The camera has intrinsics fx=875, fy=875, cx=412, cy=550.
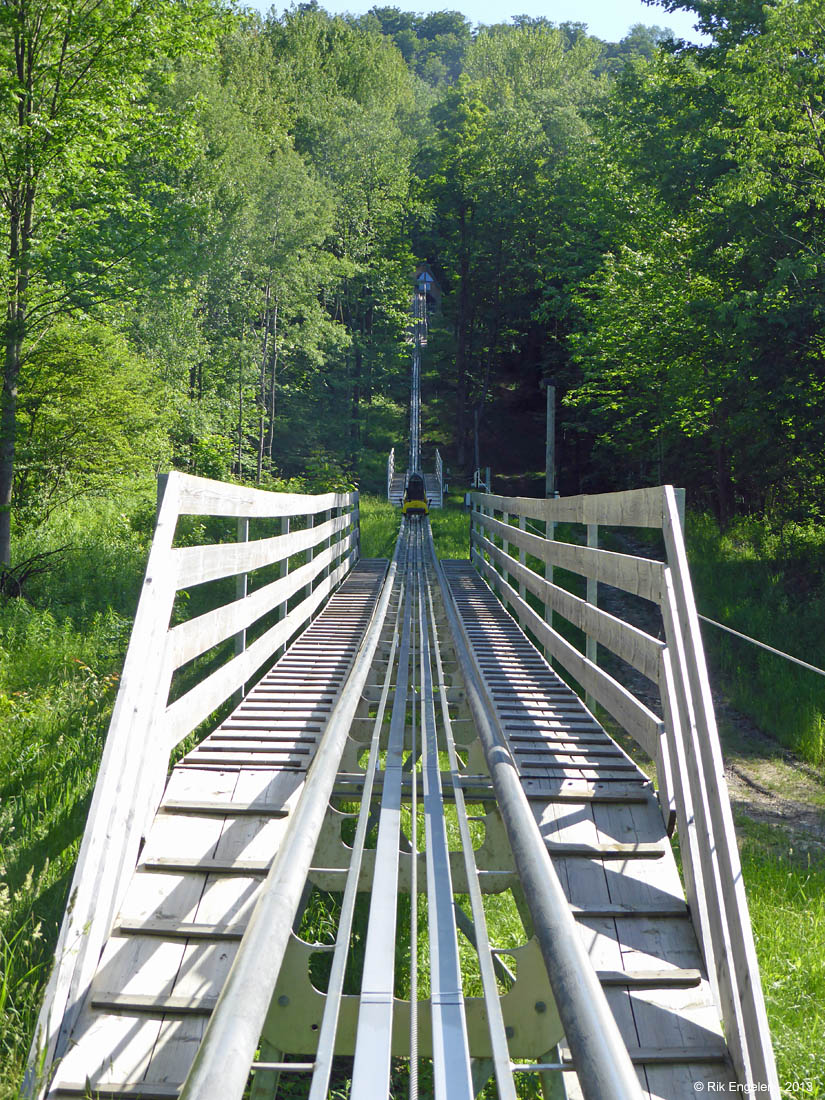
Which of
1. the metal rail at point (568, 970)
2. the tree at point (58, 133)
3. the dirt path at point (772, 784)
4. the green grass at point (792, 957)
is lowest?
the dirt path at point (772, 784)

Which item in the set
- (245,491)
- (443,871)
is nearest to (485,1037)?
(443,871)

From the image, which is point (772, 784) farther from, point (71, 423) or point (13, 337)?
point (71, 423)

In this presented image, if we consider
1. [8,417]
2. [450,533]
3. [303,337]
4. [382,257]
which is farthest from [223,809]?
[382,257]

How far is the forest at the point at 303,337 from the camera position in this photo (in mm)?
6312

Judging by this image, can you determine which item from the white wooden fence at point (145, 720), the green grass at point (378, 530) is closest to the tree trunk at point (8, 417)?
the green grass at point (378, 530)

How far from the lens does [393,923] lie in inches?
96.9

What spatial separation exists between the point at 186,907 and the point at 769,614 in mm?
11045

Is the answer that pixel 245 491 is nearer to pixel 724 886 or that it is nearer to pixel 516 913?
pixel 516 913

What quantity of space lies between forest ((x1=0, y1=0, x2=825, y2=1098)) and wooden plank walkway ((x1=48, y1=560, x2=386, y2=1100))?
0.95 ft

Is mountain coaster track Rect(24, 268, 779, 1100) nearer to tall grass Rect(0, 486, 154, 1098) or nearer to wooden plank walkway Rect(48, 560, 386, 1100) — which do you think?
wooden plank walkway Rect(48, 560, 386, 1100)

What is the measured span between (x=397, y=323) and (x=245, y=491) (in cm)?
4116

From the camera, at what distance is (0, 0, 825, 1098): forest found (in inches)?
249

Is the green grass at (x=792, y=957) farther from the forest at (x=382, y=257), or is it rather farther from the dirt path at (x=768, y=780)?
the forest at (x=382, y=257)

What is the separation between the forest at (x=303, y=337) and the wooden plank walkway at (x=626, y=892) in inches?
27.6
